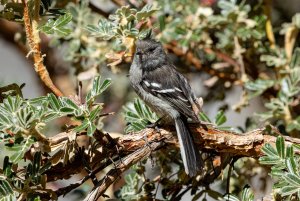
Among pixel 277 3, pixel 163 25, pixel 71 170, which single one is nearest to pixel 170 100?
pixel 163 25

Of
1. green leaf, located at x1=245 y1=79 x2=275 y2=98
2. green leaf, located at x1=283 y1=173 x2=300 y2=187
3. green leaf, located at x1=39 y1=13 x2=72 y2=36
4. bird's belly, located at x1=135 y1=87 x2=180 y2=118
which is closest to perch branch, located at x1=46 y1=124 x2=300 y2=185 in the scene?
green leaf, located at x1=283 y1=173 x2=300 y2=187

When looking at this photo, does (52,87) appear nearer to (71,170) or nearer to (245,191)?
(71,170)

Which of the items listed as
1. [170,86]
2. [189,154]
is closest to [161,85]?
[170,86]

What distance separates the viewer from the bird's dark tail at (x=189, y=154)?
242cm

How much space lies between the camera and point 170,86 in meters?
3.14

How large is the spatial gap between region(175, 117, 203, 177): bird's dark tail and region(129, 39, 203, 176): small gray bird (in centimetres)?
14

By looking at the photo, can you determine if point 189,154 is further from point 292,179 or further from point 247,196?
point 292,179

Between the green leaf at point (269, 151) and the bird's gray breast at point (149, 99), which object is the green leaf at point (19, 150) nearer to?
the green leaf at point (269, 151)

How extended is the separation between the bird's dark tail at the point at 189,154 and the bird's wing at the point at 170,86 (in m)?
0.44

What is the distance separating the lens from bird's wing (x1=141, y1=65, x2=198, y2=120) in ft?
9.82

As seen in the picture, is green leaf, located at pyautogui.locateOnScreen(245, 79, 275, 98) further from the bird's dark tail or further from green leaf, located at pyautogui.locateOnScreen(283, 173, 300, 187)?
green leaf, located at pyautogui.locateOnScreen(283, 173, 300, 187)

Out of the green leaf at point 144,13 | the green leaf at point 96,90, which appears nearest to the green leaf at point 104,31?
the green leaf at point 144,13

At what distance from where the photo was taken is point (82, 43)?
3.42 metres

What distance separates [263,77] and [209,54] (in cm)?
36
